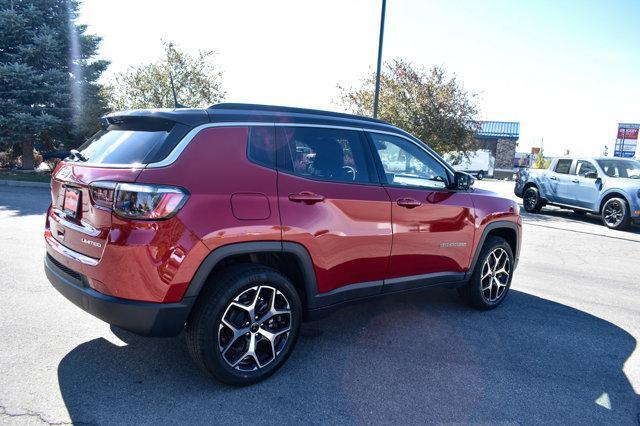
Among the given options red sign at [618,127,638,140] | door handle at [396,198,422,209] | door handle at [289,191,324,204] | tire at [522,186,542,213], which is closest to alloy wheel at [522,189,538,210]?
tire at [522,186,542,213]

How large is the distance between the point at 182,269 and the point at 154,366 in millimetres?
1006

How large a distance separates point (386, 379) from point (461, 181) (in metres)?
1.98

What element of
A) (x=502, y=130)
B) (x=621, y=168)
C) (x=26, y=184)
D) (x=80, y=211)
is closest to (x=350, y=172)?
(x=80, y=211)

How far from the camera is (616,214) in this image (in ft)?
37.0

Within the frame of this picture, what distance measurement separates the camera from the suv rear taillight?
2596 millimetres

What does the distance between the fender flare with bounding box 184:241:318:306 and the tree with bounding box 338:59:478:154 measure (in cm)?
1309

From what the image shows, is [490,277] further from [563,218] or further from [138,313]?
[563,218]

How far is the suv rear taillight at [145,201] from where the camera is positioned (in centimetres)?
260

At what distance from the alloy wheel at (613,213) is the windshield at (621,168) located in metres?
0.88

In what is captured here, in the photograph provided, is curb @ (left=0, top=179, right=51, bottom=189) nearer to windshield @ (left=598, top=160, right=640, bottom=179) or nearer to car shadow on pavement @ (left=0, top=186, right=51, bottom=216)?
car shadow on pavement @ (left=0, top=186, right=51, bottom=216)

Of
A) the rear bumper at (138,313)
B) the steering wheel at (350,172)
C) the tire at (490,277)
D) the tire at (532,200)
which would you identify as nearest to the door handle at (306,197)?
the steering wheel at (350,172)

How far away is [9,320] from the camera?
3.85 meters

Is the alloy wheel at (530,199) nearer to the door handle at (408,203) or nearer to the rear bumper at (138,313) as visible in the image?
the door handle at (408,203)

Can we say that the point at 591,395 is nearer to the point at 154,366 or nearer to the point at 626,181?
the point at 154,366
